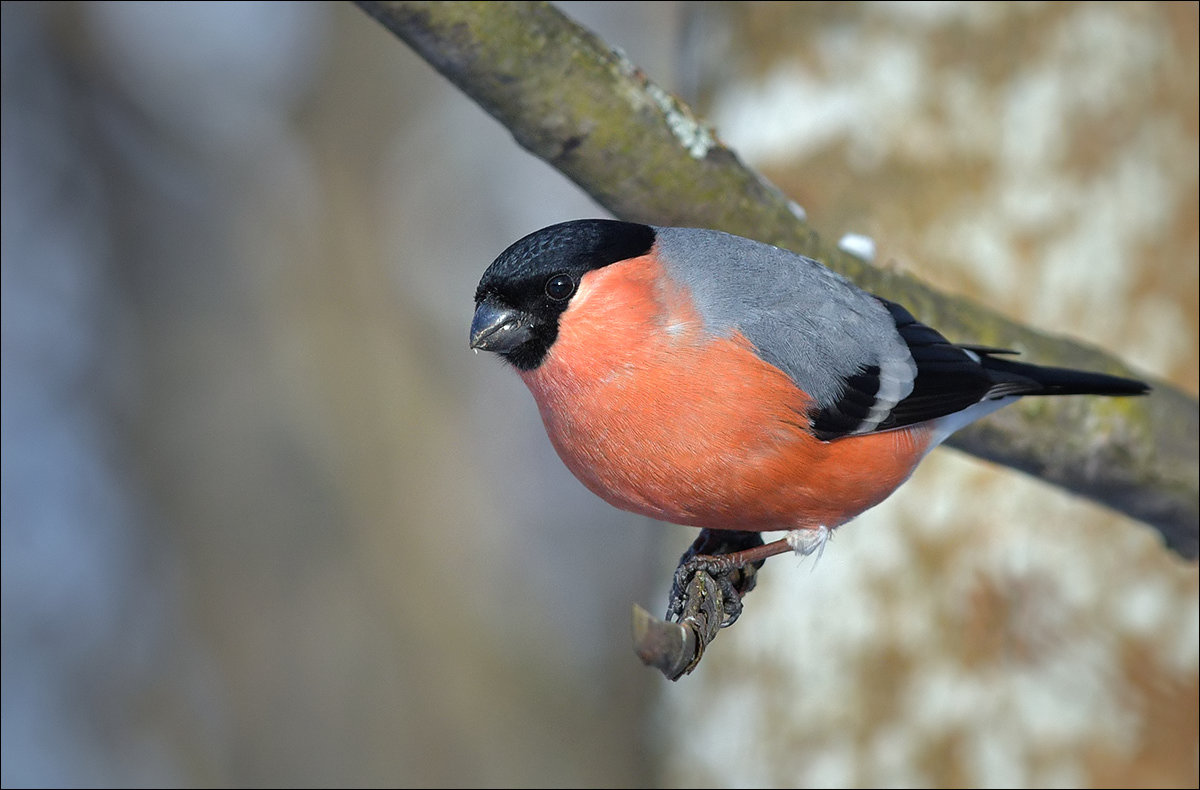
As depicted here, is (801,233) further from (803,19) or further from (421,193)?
(421,193)

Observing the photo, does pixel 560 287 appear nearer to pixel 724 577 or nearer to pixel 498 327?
pixel 498 327

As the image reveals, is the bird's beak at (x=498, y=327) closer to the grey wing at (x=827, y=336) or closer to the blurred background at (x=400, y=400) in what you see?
the grey wing at (x=827, y=336)

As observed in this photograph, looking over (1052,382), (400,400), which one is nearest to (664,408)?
(1052,382)

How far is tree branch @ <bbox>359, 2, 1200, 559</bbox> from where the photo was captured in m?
2.89

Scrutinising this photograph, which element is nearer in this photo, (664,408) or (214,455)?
(664,408)

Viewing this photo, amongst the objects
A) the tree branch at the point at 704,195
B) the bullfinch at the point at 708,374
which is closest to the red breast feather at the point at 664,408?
the bullfinch at the point at 708,374

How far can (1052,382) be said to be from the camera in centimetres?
304

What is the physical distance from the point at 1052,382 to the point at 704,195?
1.07 metres

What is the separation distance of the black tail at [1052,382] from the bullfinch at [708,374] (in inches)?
6.0

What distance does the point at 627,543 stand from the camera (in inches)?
361

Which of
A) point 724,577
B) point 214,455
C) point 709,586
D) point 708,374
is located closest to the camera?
point 708,374

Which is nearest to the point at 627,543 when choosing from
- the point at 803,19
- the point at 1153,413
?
the point at 803,19

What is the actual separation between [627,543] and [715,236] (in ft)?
Answer: 21.7

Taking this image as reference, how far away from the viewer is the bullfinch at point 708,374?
7.91ft
